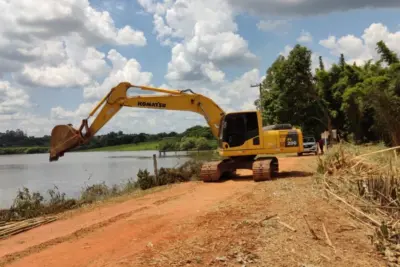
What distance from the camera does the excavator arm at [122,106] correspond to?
599 inches

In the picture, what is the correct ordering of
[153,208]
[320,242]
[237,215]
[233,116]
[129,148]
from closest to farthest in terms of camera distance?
[320,242], [237,215], [153,208], [233,116], [129,148]

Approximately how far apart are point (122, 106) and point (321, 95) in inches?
1316

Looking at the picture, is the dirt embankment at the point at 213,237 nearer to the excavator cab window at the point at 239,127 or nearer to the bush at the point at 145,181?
the excavator cab window at the point at 239,127

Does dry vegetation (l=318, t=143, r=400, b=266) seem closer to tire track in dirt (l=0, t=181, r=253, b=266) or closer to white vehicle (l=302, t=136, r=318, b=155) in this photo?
tire track in dirt (l=0, t=181, r=253, b=266)

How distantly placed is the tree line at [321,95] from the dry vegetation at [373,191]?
2498cm

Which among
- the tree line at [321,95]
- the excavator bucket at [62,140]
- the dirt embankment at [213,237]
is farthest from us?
the tree line at [321,95]

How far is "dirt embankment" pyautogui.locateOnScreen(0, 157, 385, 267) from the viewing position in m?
6.59

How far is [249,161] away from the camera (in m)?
16.9

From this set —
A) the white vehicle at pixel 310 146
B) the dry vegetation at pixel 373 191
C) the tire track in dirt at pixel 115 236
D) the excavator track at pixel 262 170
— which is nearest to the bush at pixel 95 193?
the tire track in dirt at pixel 115 236

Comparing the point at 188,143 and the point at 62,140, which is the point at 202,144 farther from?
the point at 62,140

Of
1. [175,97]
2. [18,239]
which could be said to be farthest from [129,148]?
[18,239]

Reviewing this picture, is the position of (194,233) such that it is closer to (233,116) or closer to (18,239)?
(18,239)

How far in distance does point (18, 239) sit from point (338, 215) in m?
7.11

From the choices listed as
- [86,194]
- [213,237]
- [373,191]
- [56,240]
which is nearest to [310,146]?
[86,194]
